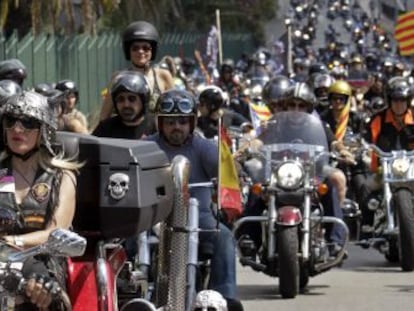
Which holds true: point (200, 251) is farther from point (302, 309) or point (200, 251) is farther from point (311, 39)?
point (311, 39)

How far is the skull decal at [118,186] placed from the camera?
24.5ft

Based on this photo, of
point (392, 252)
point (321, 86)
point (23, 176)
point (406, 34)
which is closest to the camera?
point (23, 176)

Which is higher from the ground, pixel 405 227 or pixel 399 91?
pixel 399 91

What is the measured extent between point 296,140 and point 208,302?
Answer: 4.96 m

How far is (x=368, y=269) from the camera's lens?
15.0 meters

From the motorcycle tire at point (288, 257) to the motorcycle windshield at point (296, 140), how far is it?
79 centimetres

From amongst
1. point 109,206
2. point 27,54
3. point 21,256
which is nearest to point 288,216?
point 109,206

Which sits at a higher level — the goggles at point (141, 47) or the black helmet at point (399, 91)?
the goggles at point (141, 47)

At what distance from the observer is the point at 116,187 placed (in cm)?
747

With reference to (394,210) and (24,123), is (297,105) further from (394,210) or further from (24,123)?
(24,123)

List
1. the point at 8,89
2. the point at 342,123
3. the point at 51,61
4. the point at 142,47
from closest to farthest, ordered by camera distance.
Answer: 1. the point at 8,89
2. the point at 142,47
3. the point at 342,123
4. the point at 51,61

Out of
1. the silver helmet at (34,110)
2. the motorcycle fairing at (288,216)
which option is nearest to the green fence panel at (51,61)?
the motorcycle fairing at (288,216)

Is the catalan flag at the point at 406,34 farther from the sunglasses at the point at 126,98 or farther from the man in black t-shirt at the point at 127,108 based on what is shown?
the sunglasses at the point at 126,98

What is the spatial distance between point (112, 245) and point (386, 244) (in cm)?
769
